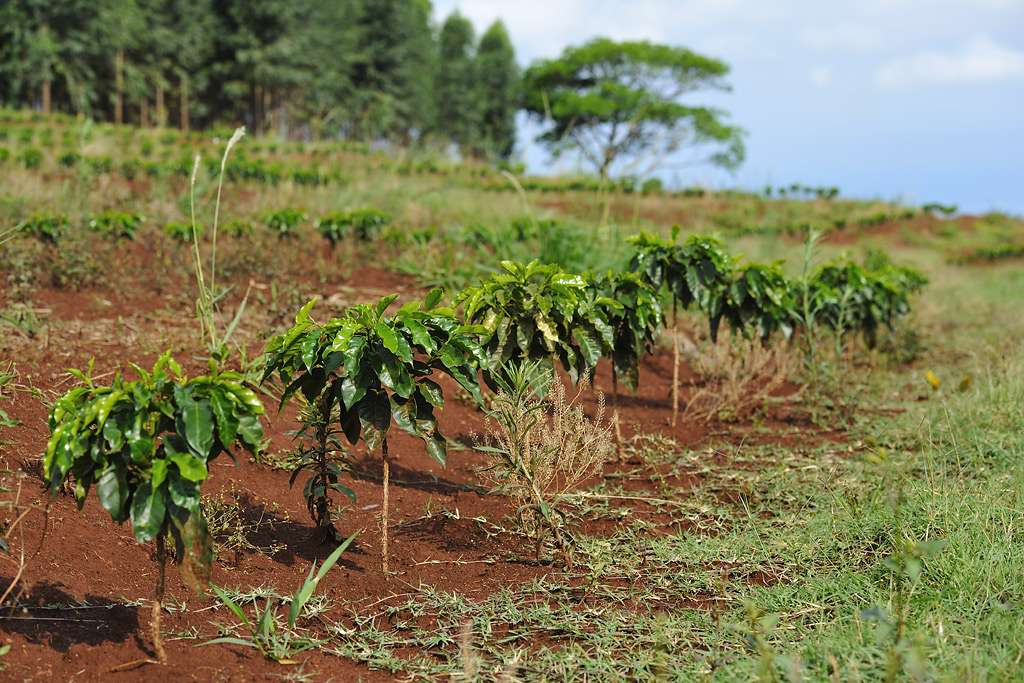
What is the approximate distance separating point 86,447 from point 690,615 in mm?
2100

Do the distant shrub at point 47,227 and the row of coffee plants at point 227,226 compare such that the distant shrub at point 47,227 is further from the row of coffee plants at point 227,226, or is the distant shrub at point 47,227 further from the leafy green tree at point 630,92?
the leafy green tree at point 630,92

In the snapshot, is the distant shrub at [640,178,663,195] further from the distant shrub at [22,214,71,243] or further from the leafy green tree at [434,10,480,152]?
the distant shrub at [22,214,71,243]

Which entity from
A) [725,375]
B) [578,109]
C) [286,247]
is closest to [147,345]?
[286,247]

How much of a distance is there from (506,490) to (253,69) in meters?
34.0

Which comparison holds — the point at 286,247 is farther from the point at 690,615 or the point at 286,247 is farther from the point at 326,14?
the point at 326,14

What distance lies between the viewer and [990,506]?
3057 millimetres

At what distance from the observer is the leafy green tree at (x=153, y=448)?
2.10 m

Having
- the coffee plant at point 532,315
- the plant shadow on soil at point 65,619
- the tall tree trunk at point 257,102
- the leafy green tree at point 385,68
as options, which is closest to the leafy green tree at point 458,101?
the leafy green tree at point 385,68

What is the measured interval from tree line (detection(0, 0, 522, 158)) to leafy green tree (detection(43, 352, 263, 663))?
26385 millimetres

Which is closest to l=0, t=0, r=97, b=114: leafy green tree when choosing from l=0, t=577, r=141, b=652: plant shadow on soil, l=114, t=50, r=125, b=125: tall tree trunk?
l=114, t=50, r=125, b=125: tall tree trunk

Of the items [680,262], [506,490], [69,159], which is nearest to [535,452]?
[506,490]

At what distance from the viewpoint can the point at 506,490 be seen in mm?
3189

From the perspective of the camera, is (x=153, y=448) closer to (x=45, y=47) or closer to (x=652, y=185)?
(x=652, y=185)

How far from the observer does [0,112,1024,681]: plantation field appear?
236cm
